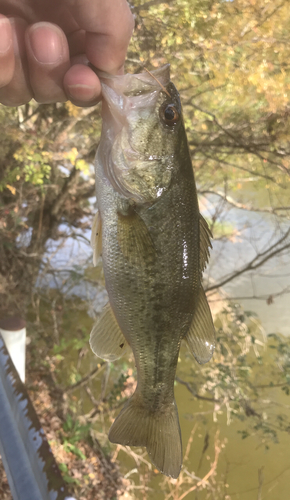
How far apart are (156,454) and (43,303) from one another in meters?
4.16

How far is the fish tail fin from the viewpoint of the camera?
119cm

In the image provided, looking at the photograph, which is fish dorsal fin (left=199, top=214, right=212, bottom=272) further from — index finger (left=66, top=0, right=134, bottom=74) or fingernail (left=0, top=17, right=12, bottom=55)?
fingernail (left=0, top=17, right=12, bottom=55)

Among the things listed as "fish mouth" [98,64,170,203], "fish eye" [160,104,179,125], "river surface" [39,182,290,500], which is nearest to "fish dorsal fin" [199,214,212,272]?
"fish mouth" [98,64,170,203]

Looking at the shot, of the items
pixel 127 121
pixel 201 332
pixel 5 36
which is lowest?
pixel 201 332

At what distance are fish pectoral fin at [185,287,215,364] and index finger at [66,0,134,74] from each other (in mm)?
990

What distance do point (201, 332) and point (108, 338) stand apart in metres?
0.41

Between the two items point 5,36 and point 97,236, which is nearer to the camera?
point 5,36

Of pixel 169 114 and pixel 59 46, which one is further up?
pixel 59 46

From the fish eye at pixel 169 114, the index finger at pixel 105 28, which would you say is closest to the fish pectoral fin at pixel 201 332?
the fish eye at pixel 169 114

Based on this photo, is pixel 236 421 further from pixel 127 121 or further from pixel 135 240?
pixel 127 121

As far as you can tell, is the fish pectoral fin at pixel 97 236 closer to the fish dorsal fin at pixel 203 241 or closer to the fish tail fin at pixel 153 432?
the fish dorsal fin at pixel 203 241

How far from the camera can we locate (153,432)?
1.25 m

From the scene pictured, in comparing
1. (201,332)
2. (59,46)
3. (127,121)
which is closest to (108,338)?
(201,332)

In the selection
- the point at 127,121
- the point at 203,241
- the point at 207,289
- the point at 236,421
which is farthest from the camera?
the point at 207,289
